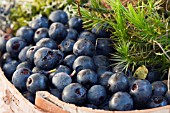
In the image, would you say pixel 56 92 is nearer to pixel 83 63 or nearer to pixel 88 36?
pixel 83 63

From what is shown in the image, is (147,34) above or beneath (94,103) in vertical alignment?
above

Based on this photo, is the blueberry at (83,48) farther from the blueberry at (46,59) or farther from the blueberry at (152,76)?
the blueberry at (152,76)

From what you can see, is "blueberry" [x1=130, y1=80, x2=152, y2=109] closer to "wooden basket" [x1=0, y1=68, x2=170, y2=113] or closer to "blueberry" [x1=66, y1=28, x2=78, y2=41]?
"wooden basket" [x1=0, y1=68, x2=170, y2=113]

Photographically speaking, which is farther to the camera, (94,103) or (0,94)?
(0,94)

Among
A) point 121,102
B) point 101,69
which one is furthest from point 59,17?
point 121,102

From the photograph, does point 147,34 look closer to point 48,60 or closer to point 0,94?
point 48,60

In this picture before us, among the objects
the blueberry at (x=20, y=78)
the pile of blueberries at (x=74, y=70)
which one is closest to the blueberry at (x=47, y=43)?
the pile of blueberries at (x=74, y=70)

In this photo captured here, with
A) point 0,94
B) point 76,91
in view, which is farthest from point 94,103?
point 0,94
